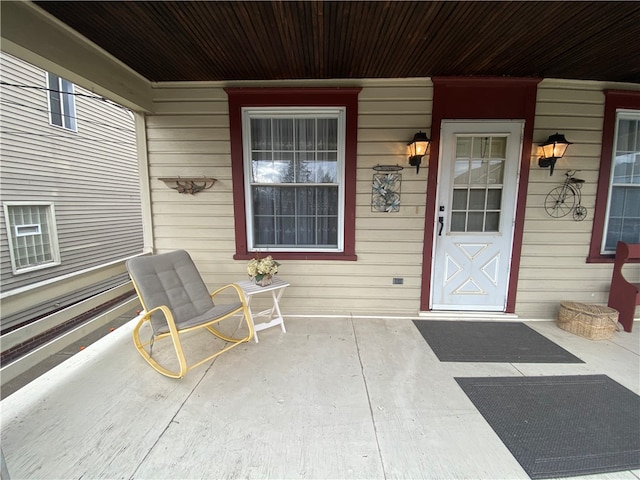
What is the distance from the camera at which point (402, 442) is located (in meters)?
1.50

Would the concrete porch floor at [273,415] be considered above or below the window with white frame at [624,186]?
below

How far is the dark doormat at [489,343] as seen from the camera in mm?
2344

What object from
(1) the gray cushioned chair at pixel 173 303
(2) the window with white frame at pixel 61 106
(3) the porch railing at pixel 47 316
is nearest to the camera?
(3) the porch railing at pixel 47 316

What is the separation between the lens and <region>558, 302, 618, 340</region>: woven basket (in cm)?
263

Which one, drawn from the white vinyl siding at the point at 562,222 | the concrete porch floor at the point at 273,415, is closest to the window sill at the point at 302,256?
the concrete porch floor at the point at 273,415

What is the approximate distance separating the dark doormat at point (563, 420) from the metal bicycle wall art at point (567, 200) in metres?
1.75

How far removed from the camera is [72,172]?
16.3 ft

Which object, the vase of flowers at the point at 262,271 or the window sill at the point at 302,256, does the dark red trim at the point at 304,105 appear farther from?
the vase of flowers at the point at 262,271

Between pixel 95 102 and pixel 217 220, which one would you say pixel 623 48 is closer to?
pixel 217 220

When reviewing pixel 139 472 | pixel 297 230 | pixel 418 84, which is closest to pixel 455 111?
pixel 418 84

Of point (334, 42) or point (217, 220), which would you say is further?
point (217, 220)

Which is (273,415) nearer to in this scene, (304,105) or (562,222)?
(304,105)

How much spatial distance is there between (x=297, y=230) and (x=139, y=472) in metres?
2.38

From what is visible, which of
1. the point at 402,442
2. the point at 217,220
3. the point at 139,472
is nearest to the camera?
the point at 139,472
